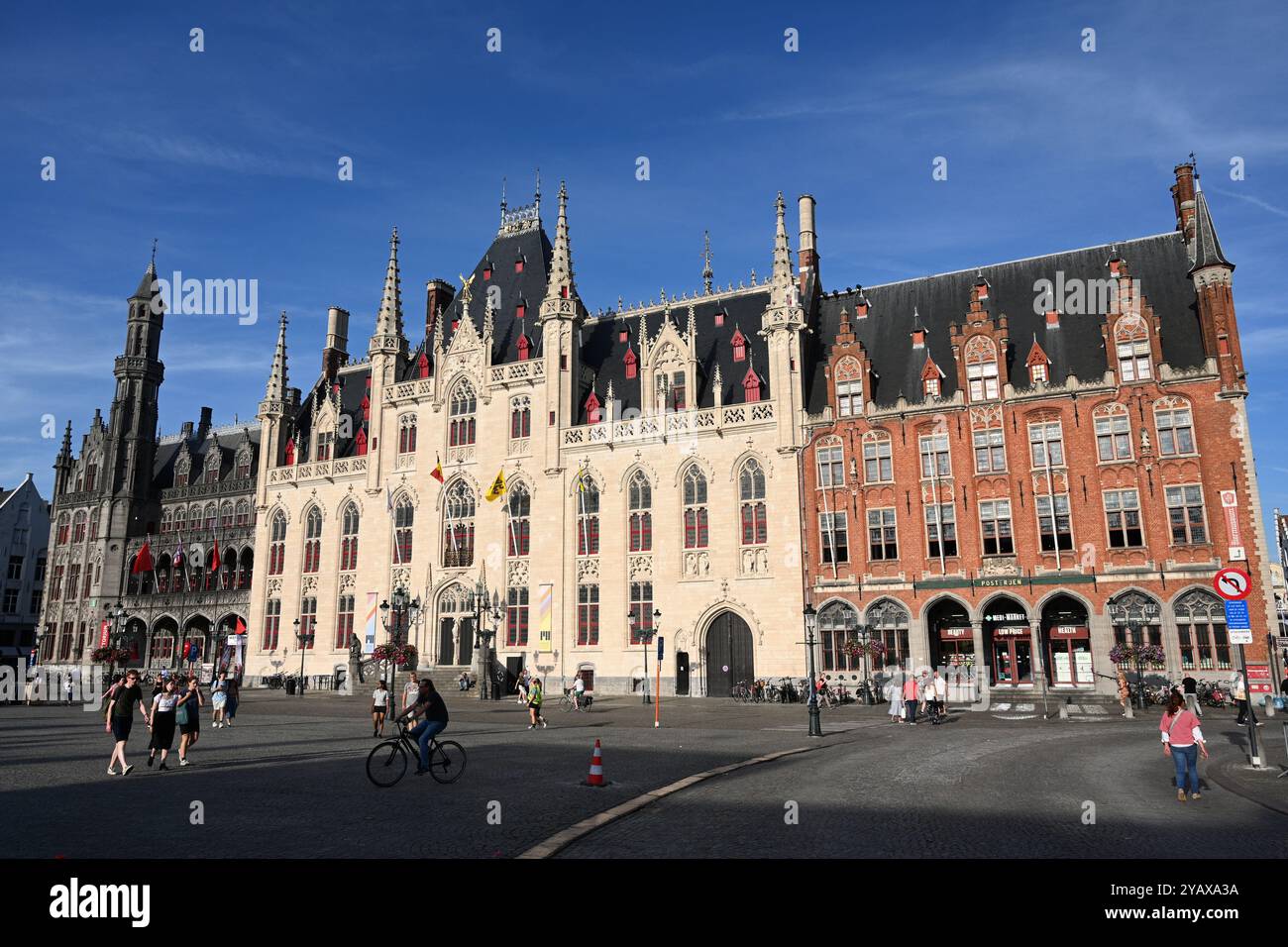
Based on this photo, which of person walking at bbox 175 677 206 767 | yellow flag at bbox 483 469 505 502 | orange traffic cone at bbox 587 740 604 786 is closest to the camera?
orange traffic cone at bbox 587 740 604 786

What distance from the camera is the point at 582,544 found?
48.7 meters

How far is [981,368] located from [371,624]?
38685 millimetres

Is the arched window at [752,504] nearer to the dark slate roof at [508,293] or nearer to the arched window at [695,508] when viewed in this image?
the arched window at [695,508]

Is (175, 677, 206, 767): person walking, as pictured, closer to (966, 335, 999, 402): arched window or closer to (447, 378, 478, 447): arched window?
(447, 378, 478, 447): arched window

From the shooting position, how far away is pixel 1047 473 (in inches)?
1561

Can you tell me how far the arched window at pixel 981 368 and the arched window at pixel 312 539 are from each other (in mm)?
42439

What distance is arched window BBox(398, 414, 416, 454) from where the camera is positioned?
56.1 meters

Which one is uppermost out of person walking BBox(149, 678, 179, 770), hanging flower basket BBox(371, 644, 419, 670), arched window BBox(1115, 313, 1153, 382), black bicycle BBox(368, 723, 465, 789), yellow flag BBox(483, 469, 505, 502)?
arched window BBox(1115, 313, 1153, 382)

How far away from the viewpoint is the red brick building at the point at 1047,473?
36.7 m

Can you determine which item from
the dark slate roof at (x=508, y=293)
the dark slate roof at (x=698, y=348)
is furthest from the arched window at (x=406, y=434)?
the dark slate roof at (x=698, y=348)

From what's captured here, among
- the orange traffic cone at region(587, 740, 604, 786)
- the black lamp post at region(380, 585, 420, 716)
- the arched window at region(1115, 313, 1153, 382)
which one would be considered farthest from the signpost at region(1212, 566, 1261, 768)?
the black lamp post at region(380, 585, 420, 716)

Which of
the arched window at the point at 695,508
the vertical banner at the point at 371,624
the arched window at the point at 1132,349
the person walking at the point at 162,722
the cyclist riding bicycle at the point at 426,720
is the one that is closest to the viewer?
the cyclist riding bicycle at the point at 426,720

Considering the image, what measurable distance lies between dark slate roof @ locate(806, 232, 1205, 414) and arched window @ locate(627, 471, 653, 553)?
10.1 metres

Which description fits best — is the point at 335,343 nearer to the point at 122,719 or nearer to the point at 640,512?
the point at 640,512
